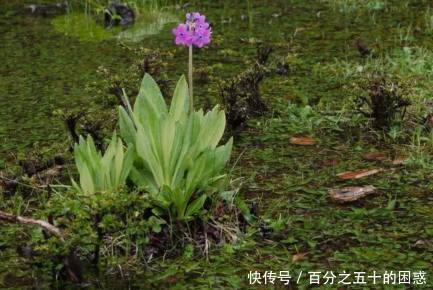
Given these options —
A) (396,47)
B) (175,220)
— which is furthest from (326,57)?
(175,220)

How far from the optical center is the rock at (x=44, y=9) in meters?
7.25

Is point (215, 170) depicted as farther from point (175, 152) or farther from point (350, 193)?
point (350, 193)

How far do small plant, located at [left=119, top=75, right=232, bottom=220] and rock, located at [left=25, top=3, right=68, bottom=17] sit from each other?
4.58 m

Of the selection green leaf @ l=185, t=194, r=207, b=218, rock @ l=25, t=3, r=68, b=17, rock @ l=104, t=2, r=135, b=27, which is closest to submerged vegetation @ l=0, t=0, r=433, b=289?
green leaf @ l=185, t=194, r=207, b=218

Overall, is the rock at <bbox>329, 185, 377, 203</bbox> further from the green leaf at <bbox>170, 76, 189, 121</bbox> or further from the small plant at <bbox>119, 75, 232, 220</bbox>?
the green leaf at <bbox>170, 76, 189, 121</bbox>

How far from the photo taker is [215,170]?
9.48ft

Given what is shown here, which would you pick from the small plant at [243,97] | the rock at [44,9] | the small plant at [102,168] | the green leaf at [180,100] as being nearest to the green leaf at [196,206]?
the small plant at [102,168]

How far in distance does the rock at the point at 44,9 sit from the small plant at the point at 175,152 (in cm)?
458

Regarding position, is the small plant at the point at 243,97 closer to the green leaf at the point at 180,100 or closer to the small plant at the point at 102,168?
the green leaf at the point at 180,100

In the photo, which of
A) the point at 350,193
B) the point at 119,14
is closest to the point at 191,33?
the point at 350,193

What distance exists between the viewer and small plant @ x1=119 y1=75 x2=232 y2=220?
110 inches

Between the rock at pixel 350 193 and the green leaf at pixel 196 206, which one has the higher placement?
the green leaf at pixel 196 206

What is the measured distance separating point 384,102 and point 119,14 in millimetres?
3526

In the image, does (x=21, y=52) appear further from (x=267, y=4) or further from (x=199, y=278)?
(x=199, y=278)
